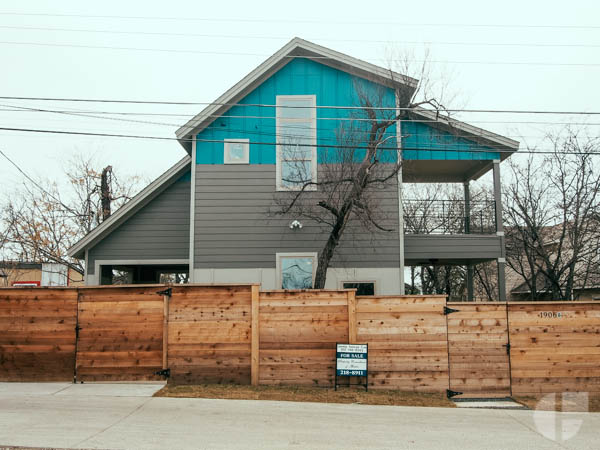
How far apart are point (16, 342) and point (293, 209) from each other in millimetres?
6866

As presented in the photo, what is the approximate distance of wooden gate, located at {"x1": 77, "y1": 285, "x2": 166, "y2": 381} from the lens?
10023 millimetres

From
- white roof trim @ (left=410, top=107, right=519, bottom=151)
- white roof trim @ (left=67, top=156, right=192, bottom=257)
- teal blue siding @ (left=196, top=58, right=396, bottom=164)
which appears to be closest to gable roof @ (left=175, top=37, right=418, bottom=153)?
teal blue siding @ (left=196, top=58, right=396, bottom=164)

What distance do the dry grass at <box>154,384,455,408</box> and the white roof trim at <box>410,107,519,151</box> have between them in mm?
7212

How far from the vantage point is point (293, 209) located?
1414cm

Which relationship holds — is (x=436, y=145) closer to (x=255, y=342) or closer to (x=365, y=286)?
(x=365, y=286)

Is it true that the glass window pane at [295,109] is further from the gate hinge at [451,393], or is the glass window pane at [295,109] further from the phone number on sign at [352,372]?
the gate hinge at [451,393]

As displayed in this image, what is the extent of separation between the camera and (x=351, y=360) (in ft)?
32.1

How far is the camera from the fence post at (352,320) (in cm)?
997

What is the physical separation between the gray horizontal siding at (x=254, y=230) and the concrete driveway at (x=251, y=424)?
525 centimetres

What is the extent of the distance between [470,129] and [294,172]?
4686 millimetres

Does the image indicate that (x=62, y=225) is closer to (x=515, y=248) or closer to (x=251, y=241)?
(x=251, y=241)

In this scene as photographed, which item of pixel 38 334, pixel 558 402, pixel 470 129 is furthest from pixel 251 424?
pixel 470 129

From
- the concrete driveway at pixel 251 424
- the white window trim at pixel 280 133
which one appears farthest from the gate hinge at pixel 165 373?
the white window trim at pixel 280 133

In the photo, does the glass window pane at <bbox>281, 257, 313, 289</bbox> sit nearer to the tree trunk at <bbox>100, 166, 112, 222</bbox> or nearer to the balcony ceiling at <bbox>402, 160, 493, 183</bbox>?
the balcony ceiling at <bbox>402, 160, 493, 183</bbox>
